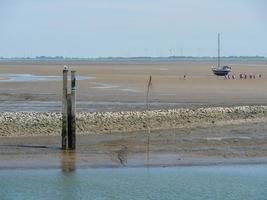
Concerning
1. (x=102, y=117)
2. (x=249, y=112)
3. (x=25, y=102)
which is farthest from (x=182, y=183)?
(x=25, y=102)

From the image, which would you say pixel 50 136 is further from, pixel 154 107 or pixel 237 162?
pixel 154 107

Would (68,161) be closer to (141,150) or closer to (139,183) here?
(141,150)

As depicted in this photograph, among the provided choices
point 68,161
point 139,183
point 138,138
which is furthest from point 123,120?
point 139,183

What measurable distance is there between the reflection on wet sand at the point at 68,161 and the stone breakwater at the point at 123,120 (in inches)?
128

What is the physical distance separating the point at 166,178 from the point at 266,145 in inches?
195

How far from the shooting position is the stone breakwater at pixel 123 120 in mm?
20641

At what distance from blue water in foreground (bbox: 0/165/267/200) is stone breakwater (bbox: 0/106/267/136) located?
539 centimetres

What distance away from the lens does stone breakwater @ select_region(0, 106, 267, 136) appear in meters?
20.6

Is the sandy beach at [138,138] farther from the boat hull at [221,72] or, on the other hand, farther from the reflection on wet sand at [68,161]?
the boat hull at [221,72]

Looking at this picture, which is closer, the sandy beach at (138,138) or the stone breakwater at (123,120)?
the sandy beach at (138,138)

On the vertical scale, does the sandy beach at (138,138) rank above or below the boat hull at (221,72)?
below

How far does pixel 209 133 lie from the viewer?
20.7 meters

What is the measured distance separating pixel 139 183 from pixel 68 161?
2568 mm

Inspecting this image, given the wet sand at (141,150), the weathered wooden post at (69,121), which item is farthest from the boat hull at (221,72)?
the weathered wooden post at (69,121)
